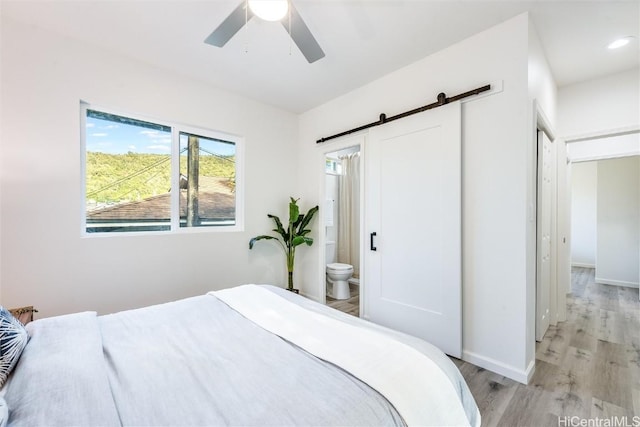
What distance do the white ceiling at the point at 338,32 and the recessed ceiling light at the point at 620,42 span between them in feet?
0.15

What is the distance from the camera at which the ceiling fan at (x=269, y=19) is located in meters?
1.45

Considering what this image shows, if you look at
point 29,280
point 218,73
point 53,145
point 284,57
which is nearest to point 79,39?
point 53,145

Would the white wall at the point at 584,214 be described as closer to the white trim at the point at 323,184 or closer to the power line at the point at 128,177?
the white trim at the point at 323,184

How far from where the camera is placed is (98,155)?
2.48 m

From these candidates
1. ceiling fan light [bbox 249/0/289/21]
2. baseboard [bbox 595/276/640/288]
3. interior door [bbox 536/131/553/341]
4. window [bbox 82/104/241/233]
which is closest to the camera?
ceiling fan light [bbox 249/0/289/21]

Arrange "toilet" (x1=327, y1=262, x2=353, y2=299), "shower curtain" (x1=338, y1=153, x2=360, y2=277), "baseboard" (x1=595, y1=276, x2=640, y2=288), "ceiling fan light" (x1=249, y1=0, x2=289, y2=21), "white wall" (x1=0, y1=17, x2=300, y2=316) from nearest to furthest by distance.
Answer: "ceiling fan light" (x1=249, y1=0, x2=289, y2=21) → "white wall" (x1=0, y1=17, x2=300, y2=316) → "toilet" (x1=327, y1=262, x2=353, y2=299) → "baseboard" (x1=595, y1=276, x2=640, y2=288) → "shower curtain" (x1=338, y1=153, x2=360, y2=277)

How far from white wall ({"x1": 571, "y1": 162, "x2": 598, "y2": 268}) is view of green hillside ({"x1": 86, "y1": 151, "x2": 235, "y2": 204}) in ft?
24.1

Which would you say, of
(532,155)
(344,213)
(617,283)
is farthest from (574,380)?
(617,283)

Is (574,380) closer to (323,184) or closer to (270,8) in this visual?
(323,184)

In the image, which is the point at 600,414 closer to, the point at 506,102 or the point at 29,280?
the point at 506,102

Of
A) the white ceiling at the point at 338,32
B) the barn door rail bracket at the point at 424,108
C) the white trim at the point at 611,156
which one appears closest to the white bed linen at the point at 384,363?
the barn door rail bracket at the point at 424,108

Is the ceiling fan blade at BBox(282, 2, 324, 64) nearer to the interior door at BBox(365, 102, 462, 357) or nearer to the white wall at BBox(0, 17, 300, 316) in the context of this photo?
the interior door at BBox(365, 102, 462, 357)

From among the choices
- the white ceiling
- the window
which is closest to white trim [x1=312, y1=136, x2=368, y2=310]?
the white ceiling

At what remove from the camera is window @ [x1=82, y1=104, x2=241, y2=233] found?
8.11ft
